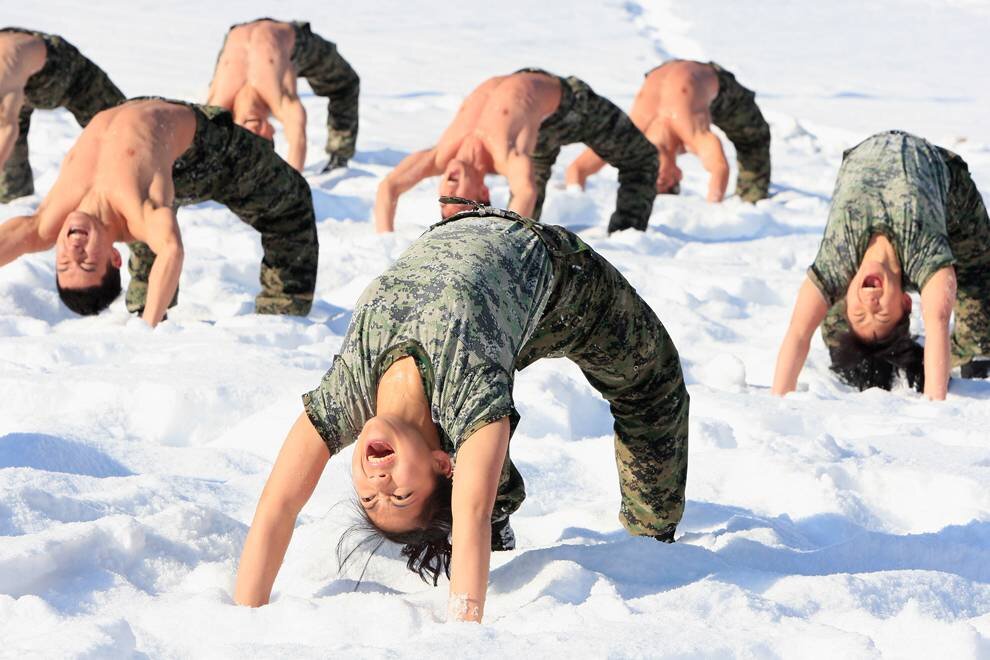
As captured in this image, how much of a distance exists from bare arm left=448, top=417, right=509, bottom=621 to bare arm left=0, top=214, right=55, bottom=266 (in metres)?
3.28

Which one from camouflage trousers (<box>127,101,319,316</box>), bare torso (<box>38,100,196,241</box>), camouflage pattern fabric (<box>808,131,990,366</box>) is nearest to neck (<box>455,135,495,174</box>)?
camouflage trousers (<box>127,101,319,316</box>)

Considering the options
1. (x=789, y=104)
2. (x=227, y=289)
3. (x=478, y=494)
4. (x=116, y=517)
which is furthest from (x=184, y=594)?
(x=789, y=104)

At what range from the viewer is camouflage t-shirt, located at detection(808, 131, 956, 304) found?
17.9 ft

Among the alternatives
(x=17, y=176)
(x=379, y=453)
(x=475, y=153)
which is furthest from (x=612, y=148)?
(x=379, y=453)

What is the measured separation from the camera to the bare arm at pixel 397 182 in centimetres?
796

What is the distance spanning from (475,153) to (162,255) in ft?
8.47

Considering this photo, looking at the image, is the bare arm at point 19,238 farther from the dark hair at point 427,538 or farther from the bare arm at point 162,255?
the dark hair at point 427,538

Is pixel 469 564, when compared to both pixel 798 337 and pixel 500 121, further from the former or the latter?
pixel 500 121

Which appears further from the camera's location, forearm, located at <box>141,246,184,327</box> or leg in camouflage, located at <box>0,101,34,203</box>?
leg in camouflage, located at <box>0,101,34,203</box>

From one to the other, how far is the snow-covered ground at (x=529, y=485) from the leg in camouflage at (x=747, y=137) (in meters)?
0.71

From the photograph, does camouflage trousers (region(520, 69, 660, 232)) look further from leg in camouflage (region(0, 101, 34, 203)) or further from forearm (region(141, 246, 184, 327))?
forearm (region(141, 246, 184, 327))

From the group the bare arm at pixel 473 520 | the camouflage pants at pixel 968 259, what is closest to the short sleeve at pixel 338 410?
A: the bare arm at pixel 473 520

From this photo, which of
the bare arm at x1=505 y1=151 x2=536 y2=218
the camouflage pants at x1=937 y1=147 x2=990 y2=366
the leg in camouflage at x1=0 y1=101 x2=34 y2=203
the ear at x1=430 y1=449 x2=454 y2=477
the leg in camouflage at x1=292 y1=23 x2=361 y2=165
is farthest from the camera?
the leg in camouflage at x1=292 y1=23 x2=361 y2=165

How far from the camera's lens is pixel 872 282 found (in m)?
5.52
